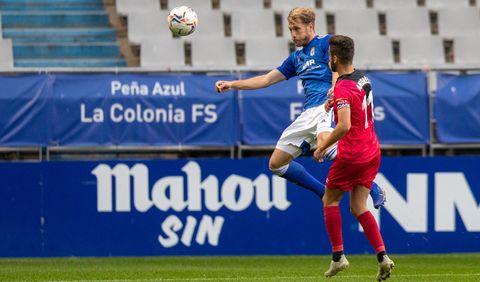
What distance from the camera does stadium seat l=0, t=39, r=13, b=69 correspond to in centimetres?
1811

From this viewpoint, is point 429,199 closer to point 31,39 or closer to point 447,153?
point 447,153

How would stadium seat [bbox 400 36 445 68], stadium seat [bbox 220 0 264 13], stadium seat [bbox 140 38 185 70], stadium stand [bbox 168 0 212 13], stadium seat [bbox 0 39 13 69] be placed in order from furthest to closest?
stadium seat [bbox 220 0 264 13] → stadium stand [bbox 168 0 212 13] → stadium seat [bbox 400 36 445 68] → stadium seat [bbox 140 38 185 70] → stadium seat [bbox 0 39 13 69]

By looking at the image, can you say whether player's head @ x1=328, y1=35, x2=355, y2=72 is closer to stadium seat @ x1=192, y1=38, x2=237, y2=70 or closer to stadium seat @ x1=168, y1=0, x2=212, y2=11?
stadium seat @ x1=192, y1=38, x2=237, y2=70

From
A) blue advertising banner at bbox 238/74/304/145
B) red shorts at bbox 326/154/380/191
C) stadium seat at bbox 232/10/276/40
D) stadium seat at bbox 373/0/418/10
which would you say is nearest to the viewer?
red shorts at bbox 326/154/380/191

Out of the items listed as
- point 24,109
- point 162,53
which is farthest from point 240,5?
point 24,109

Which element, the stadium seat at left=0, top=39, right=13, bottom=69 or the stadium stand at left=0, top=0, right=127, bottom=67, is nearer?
the stadium seat at left=0, top=39, right=13, bottom=69

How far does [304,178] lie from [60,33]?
1037 cm

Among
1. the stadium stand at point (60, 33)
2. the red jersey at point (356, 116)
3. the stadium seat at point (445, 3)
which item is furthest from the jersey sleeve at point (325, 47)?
the stadium seat at point (445, 3)

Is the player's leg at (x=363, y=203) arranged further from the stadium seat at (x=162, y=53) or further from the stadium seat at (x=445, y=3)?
the stadium seat at (x=445, y=3)

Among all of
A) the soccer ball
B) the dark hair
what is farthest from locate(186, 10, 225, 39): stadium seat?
the dark hair

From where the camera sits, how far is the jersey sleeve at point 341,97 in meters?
8.82

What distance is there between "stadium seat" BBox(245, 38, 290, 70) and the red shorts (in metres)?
9.95

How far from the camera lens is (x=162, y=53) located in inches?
747

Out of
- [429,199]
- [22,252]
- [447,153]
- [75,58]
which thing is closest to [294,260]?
[429,199]
